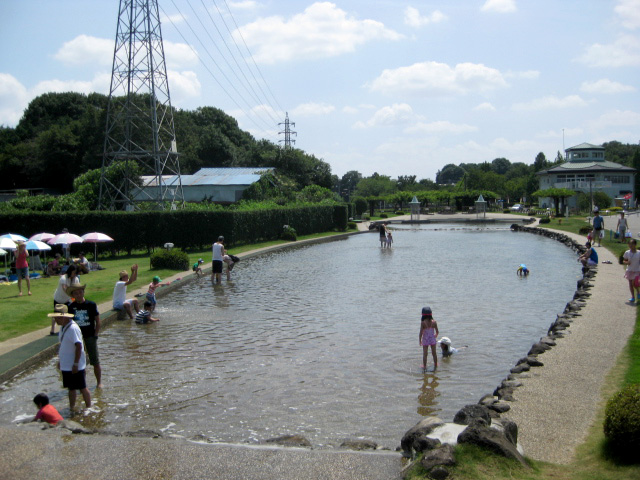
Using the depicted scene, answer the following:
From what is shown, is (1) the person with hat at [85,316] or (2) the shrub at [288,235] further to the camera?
(2) the shrub at [288,235]

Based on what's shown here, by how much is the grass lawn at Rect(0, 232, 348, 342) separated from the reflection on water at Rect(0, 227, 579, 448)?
197 centimetres

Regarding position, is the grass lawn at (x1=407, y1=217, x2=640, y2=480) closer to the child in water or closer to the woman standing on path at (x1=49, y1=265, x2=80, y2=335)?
the child in water

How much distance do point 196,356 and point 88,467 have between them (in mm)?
6555

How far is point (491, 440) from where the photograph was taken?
22.0 feet

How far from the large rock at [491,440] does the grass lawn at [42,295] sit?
Result: 11.9 metres

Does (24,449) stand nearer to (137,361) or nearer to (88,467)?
(88,467)

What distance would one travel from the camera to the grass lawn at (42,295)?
1605 centimetres

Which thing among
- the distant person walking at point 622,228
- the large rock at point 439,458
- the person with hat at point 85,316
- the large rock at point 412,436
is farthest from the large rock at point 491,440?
the distant person walking at point 622,228

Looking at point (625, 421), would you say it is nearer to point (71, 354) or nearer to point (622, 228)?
point (71, 354)

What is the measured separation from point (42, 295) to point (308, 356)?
1147cm

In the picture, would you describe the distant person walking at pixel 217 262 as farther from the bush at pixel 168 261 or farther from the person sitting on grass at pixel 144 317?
the person sitting on grass at pixel 144 317

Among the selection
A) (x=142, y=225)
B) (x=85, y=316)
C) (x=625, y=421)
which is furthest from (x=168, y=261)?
(x=625, y=421)

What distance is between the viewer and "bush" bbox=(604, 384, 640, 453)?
6.76 m

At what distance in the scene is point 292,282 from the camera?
26.7 meters
